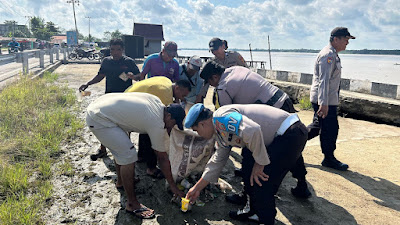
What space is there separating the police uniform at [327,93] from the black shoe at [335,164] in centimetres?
9

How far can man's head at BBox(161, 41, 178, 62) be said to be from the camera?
4.26m

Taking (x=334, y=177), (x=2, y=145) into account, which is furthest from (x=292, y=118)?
(x=2, y=145)

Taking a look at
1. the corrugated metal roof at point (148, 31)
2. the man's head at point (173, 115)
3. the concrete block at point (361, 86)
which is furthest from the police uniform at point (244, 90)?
the corrugated metal roof at point (148, 31)

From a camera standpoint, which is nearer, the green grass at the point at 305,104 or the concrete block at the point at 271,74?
the green grass at the point at 305,104

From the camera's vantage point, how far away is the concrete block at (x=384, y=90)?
730cm

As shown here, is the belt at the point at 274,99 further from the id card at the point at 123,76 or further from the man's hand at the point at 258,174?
the id card at the point at 123,76

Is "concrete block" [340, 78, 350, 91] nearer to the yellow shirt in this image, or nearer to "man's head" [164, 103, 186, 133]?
the yellow shirt

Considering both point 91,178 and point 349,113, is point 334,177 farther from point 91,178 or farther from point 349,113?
point 349,113

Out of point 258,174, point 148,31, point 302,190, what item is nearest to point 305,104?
point 302,190

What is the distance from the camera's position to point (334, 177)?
3.75 metres

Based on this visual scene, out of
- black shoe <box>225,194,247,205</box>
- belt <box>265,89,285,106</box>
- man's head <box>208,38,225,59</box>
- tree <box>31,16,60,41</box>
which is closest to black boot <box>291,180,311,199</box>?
black shoe <box>225,194,247,205</box>

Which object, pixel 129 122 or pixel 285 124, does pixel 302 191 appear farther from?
pixel 129 122

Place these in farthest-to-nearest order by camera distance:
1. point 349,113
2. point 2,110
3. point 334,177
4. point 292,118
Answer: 1. point 349,113
2. point 2,110
3. point 334,177
4. point 292,118

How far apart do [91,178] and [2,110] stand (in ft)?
10.0
